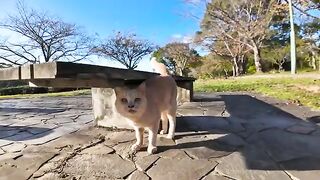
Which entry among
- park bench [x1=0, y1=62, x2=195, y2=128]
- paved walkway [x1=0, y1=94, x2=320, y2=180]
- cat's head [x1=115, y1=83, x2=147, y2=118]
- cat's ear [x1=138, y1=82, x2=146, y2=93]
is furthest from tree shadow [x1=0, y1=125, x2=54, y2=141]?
cat's ear [x1=138, y1=82, x2=146, y2=93]

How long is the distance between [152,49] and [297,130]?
2808 centimetres

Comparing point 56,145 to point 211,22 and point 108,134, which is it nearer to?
point 108,134

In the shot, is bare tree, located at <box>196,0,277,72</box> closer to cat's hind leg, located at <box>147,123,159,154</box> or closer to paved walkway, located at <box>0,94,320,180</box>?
paved walkway, located at <box>0,94,320,180</box>

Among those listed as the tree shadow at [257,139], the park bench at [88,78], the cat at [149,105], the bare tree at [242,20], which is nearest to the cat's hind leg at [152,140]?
the cat at [149,105]

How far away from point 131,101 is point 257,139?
5.77ft

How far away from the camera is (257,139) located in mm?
3572

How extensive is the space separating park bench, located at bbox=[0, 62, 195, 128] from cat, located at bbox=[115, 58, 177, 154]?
19cm

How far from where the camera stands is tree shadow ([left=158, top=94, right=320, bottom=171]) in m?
2.80

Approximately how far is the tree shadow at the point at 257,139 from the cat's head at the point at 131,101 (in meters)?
0.61

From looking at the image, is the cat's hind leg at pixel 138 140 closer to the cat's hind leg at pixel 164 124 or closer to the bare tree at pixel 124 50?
the cat's hind leg at pixel 164 124

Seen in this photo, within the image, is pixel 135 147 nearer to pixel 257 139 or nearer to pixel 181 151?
pixel 181 151

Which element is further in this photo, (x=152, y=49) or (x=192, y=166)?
(x=152, y=49)

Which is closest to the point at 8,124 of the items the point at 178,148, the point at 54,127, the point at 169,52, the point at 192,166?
the point at 54,127

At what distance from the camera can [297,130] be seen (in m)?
3.99
